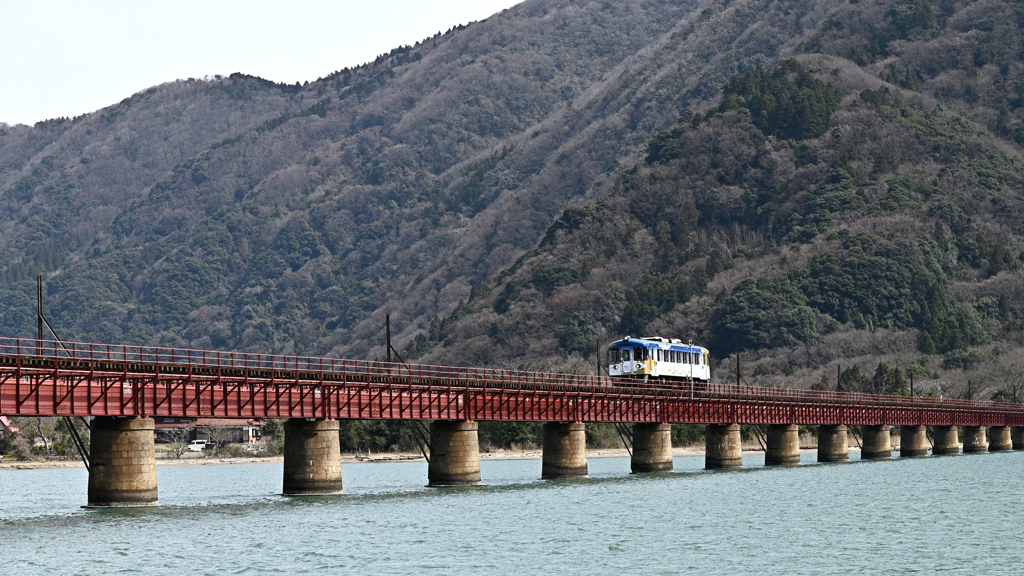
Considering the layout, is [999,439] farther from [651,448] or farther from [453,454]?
[453,454]

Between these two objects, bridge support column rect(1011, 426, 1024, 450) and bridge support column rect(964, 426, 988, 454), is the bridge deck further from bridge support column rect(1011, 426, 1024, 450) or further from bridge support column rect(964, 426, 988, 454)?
bridge support column rect(1011, 426, 1024, 450)

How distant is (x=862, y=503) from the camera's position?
75.4 metres

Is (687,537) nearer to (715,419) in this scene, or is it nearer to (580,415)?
(580,415)

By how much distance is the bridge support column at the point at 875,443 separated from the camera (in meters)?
133

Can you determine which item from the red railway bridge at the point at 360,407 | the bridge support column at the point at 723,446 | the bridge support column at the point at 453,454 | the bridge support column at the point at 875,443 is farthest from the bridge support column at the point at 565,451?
the bridge support column at the point at 875,443

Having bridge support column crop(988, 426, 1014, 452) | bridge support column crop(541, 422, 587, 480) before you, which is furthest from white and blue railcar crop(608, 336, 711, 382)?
bridge support column crop(988, 426, 1014, 452)

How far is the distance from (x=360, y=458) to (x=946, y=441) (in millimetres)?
60901

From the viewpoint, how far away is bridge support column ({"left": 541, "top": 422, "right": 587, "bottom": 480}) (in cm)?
9150

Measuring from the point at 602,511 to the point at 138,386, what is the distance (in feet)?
74.8

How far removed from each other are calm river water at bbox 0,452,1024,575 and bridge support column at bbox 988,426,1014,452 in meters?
67.0

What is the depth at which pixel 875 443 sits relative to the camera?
438 ft

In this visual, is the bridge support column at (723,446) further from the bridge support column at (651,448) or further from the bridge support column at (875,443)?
the bridge support column at (875,443)

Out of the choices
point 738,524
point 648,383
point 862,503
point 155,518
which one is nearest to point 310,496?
point 155,518

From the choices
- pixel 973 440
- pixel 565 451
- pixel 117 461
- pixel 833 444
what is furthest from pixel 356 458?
pixel 117 461
